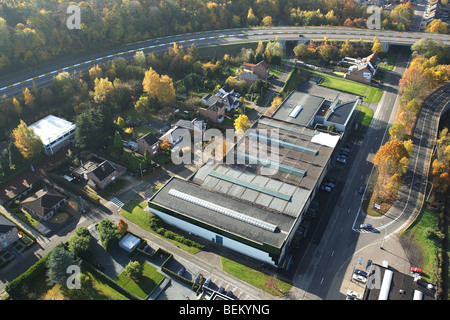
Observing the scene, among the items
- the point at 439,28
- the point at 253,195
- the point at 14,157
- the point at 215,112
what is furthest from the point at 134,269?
the point at 439,28

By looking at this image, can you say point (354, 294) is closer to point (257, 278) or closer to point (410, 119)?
point (257, 278)

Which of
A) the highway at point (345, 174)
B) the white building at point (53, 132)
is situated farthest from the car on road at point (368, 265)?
the white building at point (53, 132)

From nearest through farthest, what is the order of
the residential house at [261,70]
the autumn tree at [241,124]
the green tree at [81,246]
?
the green tree at [81,246]
the autumn tree at [241,124]
the residential house at [261,70]

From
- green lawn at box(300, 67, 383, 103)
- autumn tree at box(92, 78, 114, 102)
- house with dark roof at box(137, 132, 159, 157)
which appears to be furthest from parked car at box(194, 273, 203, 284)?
green lawn at box(300, 67, 383, 103)

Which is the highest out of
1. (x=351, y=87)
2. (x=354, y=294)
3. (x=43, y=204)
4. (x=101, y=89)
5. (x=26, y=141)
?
(x=101, y=89)

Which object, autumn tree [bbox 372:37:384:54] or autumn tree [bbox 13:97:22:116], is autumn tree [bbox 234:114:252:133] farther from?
autumn tree [bbox 372:37:384:54]

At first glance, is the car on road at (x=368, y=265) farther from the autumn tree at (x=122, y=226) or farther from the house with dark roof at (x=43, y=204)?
the house with dark roof at (x=43, y=204)
